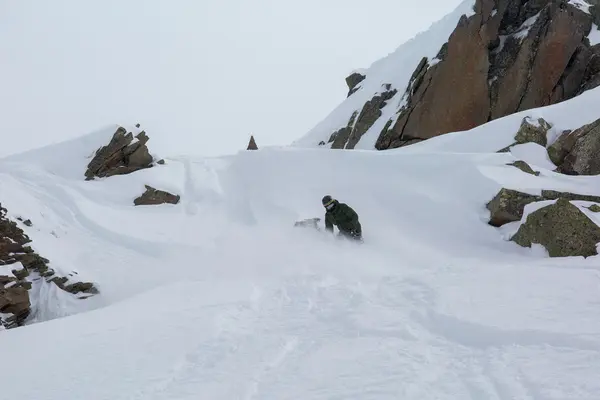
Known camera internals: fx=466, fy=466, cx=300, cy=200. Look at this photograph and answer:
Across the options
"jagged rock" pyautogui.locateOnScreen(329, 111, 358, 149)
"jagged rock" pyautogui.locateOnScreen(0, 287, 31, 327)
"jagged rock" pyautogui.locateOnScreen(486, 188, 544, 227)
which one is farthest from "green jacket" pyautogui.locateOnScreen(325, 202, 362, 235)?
"jagged rock" pyautogui.locateOnScreen(329, 111, 358, 149)

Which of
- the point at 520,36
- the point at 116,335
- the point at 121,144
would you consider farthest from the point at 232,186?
the point at 520,36

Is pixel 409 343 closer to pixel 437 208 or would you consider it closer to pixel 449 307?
pixel 449 307

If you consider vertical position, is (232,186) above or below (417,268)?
above

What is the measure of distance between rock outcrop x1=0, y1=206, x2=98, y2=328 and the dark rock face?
22151mm

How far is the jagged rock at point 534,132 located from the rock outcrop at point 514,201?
179 inches

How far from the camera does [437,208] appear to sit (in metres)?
12.8

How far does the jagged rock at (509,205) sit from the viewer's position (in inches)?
439

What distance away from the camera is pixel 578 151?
13617mm

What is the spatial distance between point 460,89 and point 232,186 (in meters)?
13.7

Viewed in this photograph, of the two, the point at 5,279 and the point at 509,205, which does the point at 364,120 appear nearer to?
the point at 509,205

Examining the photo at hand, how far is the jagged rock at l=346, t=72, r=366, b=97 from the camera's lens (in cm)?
4109

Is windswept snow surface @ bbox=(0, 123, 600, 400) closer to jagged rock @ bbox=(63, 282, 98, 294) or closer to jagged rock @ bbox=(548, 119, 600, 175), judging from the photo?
jagged rock @ bbox=(63, 282, 98, 294)

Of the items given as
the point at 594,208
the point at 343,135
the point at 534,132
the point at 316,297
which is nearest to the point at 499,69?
the point at 534,132

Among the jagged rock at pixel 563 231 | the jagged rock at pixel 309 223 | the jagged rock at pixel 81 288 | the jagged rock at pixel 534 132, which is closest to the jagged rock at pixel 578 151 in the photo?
the jagged rock at pixel 534 132
